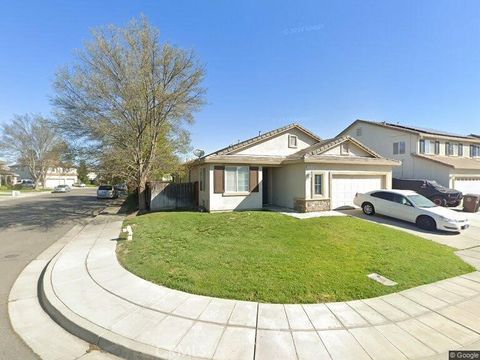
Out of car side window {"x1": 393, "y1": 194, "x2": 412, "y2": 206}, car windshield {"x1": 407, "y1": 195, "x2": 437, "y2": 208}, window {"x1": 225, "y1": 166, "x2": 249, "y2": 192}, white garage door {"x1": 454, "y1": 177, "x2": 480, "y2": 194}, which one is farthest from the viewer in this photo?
white garage door {"x1": 454, "y1": 177, "x2": 480, "y2": 194}

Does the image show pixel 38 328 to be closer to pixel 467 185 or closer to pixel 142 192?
pixel 142 192

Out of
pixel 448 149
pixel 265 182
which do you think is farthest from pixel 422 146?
pixel 265 182

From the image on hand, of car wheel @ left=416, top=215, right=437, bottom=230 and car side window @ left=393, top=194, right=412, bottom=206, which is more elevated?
car side window @ left=393, top=194, right=412, bottom=206

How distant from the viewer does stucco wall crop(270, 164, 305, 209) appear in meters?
13.8

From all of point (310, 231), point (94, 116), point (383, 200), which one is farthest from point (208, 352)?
point (94, 116)

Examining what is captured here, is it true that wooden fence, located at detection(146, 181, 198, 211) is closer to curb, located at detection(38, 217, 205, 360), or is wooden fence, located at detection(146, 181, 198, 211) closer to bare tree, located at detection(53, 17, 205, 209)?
bare tree, located at detection(53, 17, 205, 209)

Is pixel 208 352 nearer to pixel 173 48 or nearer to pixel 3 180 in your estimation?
pixel 173 48

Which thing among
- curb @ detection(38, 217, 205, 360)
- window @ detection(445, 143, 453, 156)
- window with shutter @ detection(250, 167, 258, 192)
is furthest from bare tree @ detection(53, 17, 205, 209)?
window @ detection(445, 143, 453, 156)

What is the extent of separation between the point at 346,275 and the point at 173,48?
14322 mm

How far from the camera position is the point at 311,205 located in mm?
13516

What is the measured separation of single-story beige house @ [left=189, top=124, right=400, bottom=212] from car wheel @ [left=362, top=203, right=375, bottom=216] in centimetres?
137

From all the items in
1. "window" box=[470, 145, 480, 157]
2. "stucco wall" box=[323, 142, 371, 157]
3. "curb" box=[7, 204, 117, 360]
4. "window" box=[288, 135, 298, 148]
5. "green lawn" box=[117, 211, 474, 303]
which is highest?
"window" box=[470, 145, 480, 157]

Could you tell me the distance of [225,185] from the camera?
14.1 metres

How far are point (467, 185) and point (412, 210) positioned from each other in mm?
15391
